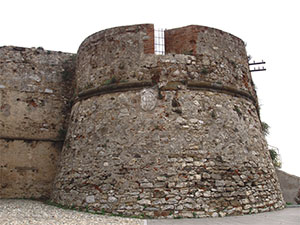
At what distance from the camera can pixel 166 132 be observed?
6.78m

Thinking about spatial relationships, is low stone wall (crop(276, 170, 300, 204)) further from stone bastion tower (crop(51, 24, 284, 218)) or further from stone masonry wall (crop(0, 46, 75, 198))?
stone masonry wall (crop(0, 46, 75, 198))

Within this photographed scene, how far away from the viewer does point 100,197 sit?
6523 millimetres

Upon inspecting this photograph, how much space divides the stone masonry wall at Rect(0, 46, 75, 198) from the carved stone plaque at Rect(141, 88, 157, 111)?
3361mm

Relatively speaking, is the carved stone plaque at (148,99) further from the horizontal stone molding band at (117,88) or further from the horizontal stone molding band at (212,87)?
the horizontal stone molding band at (212,87)

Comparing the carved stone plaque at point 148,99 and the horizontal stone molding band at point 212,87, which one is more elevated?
the horizontal stone molding band at point 212,87

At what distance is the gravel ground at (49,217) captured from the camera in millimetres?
5172

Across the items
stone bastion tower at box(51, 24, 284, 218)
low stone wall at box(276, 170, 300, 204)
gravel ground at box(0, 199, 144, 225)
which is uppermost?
stone bastion tower at box(51, 24, 284, 218)

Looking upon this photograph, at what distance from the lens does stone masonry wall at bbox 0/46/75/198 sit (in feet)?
28.2

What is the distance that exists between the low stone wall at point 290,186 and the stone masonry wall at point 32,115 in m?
8.28

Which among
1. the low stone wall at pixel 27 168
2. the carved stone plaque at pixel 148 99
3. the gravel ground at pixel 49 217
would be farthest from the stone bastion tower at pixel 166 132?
the low stone wall at pixel 27 168

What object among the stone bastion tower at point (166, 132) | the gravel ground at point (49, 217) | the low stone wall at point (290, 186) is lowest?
the gravel ground at point (49, 217)

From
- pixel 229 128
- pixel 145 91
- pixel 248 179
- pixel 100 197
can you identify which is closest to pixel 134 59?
pixel 145 91

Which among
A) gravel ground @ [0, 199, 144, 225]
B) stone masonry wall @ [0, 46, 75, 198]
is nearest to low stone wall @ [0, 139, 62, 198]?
stone masonry wall @ [0, 46, 75, 198]

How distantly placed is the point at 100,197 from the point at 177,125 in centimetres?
238
